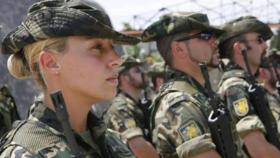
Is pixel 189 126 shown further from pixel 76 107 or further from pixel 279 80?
pixel 279 80

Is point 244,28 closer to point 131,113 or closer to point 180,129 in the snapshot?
point 131,113

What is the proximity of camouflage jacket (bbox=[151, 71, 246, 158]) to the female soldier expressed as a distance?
1067 millimetres

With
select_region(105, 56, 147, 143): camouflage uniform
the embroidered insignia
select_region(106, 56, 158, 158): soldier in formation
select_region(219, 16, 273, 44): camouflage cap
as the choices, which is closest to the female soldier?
select_region(106, 56, 158, 158): soldier in formation

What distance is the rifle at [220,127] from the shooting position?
3016mm

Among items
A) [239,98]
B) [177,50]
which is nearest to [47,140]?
[177,50]

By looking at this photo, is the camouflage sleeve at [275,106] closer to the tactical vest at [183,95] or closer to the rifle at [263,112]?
the rifle at [263,112]

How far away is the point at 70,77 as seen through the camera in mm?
1885

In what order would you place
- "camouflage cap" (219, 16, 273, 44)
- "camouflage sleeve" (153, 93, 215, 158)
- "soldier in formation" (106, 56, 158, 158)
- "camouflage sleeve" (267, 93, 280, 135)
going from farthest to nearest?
"soldier in formation" (106, 56, 158, 158)
"camouflage sleeve" (267, 93, 280, 135)
"camouflage cap" (219, 16, 273, 44)
"camouflage sleeve" (153, 93, 215, 158)

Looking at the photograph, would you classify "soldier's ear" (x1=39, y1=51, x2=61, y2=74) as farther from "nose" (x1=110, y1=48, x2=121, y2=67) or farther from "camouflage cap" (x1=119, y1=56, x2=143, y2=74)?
"camouflage cap" (x1=119, y1=56, x2=143, y2=74)

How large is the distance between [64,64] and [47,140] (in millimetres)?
266

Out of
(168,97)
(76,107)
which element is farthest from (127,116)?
(76,107)

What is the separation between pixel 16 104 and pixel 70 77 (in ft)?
6.39

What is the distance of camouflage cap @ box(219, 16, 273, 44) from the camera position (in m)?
4.55

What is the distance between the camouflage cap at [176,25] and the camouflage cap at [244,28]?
89 cm
